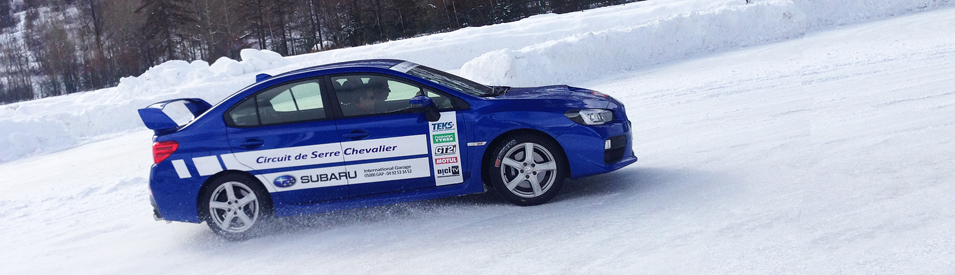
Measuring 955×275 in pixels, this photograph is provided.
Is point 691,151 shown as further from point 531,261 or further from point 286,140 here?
point 286,140

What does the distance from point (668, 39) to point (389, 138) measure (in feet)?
40.8

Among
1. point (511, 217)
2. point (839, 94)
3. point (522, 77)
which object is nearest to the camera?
point (511, 217)

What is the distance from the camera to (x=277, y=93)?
6.54 metres

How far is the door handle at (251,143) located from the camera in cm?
645

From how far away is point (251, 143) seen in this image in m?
6.46

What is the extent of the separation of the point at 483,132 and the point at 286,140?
1678mm

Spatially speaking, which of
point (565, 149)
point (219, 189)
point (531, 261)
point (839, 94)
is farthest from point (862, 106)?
point (219, 189)

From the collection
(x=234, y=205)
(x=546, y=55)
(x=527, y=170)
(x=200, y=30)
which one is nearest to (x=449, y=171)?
(x=527, y=170)

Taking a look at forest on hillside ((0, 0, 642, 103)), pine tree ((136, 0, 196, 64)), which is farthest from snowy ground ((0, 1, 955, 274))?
pine tree ((136, 0, 196, 64))

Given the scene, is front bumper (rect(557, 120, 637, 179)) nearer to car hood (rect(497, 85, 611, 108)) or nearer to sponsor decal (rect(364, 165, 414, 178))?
car hood (rect(497, 85, 611, 108))

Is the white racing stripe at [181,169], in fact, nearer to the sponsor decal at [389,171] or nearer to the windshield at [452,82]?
the sponsor decal at [389,171]

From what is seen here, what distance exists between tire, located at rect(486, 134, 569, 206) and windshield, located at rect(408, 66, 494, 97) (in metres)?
0.63

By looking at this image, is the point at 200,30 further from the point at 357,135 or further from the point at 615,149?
the point at 615,149

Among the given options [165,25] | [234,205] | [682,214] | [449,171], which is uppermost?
[165,25]
